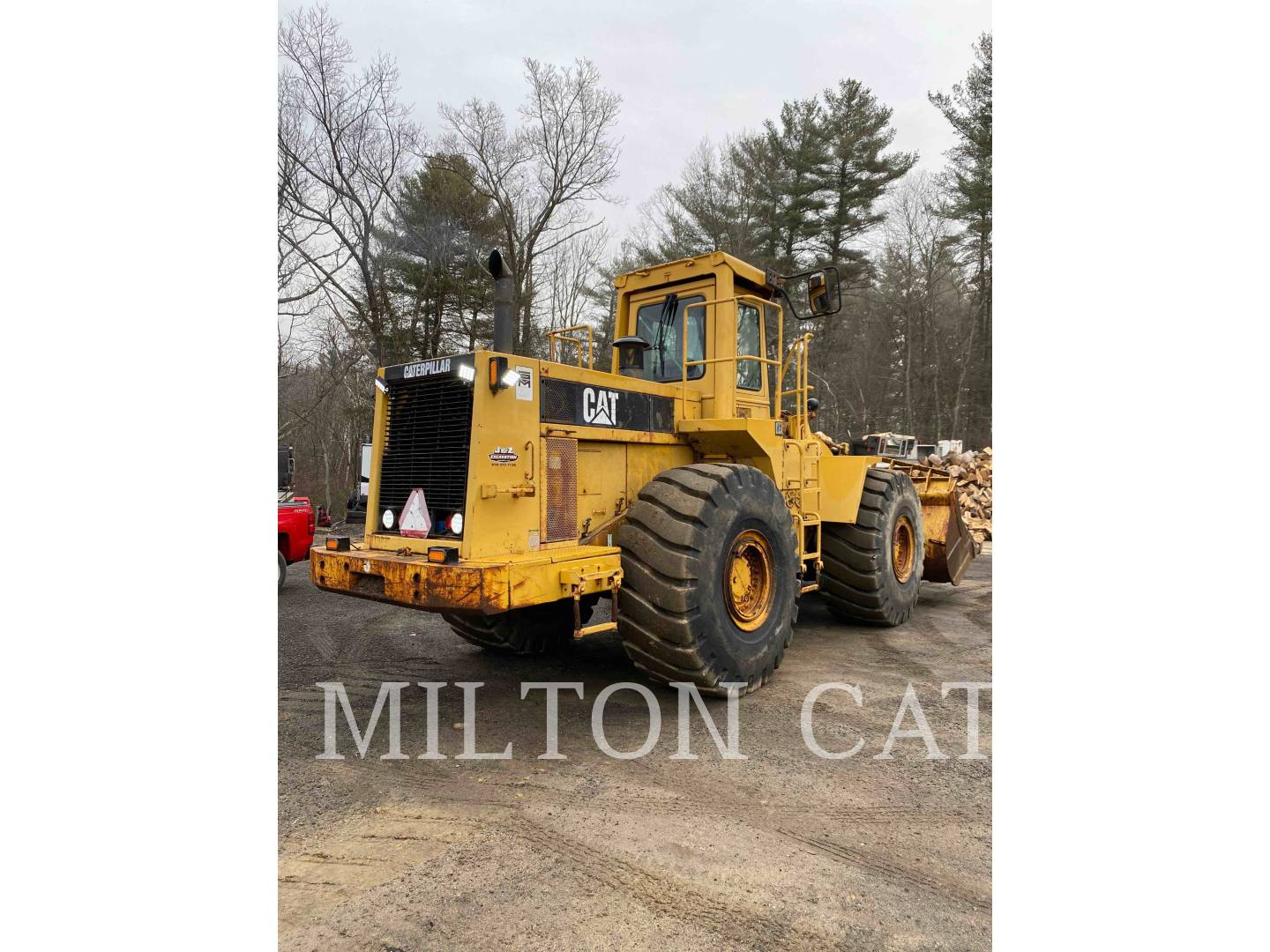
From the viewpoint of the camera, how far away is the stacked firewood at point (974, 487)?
13.4m

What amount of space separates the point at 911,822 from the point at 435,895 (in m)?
2.06

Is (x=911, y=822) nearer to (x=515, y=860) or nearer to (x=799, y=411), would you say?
(x=515, y=860)

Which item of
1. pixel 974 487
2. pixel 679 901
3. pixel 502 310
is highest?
pixel 502 310

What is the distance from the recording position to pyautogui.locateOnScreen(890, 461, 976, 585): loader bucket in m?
8.55

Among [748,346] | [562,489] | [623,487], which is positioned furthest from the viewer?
[748,346]

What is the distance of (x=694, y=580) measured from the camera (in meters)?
4.45

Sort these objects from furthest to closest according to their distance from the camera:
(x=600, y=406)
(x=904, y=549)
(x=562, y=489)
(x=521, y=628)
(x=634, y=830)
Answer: (x=904, y=549) → (x=521, y=628) → (x=600, y=406) → (x=562, y=489) → (x=634, y=830)

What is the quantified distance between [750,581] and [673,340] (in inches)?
82.8

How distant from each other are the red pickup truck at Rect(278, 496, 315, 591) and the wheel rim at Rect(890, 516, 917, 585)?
22.7ft

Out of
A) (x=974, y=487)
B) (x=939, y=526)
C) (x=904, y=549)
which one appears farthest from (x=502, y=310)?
(x=974, y=487)

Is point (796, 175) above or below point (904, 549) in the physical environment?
above

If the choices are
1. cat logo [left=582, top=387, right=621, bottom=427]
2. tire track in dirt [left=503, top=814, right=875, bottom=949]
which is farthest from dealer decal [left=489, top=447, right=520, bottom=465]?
tire track in dirt [left=503, top=814, right=875, bottom=949]

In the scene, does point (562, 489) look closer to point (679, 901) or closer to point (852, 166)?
point (679, 901)

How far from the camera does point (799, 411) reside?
6426mm
